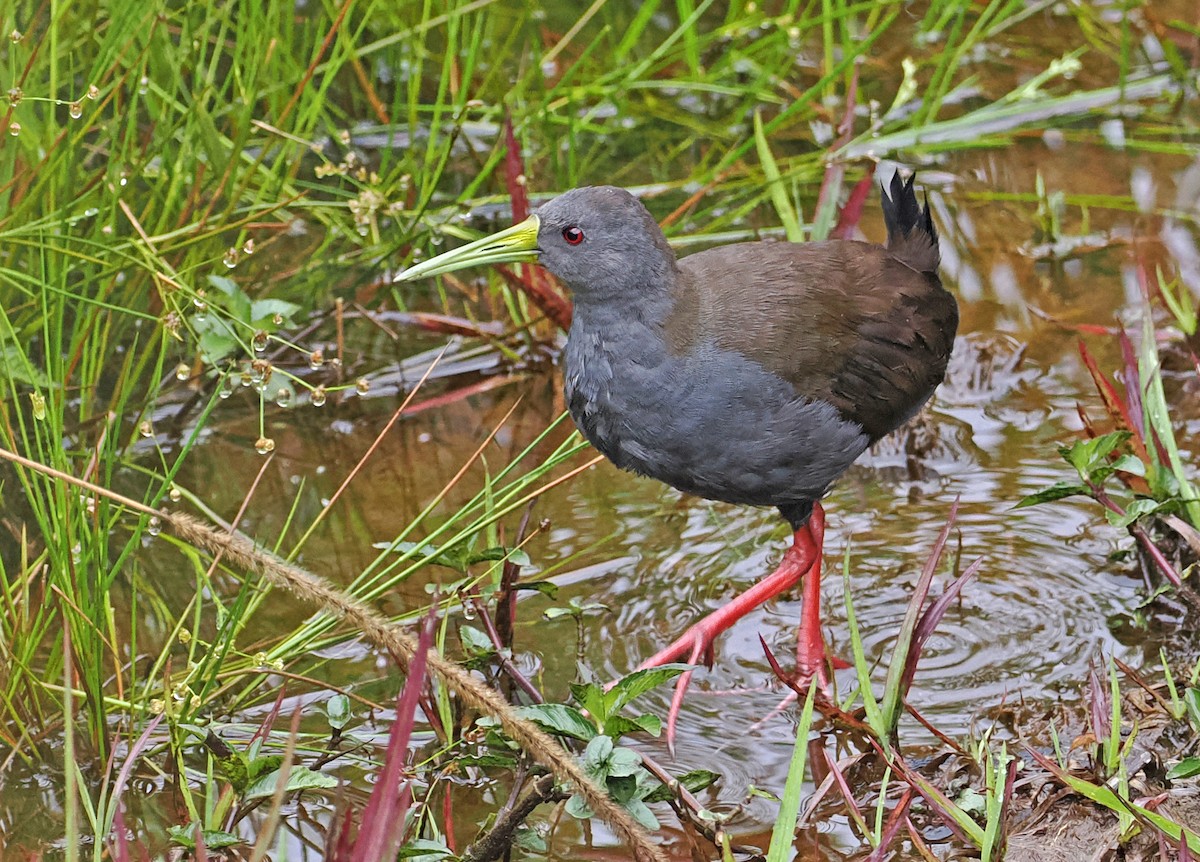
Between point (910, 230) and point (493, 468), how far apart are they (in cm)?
123

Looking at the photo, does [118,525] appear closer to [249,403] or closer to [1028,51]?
[249,403]

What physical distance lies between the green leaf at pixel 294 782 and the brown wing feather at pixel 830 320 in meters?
1.11

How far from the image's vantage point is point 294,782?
2281mm

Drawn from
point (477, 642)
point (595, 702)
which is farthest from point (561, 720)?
point (477, 642)

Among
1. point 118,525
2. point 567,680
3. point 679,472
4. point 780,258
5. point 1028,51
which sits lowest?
point 567,680

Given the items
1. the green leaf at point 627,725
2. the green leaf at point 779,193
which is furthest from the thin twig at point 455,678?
the green leaf at point 779,193

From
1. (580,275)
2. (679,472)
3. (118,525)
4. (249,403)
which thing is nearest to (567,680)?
(679,472)

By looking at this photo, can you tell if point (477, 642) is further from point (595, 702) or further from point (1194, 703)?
point (1194, 703)

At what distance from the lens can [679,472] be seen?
2.97m

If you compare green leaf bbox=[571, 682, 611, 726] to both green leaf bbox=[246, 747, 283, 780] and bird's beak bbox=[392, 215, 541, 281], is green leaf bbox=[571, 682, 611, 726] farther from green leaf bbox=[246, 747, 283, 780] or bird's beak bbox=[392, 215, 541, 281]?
bird's beak bbox=[392, 215, 541, 281]

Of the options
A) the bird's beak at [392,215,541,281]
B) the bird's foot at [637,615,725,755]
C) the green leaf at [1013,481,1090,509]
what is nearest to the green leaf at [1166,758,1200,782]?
the green leaf at [1013,481,1090,509]

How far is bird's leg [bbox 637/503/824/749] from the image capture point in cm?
308

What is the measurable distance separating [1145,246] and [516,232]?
2.47 metres

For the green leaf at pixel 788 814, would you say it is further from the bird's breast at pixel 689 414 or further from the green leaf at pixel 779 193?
the green leaf at pixel 779 193
